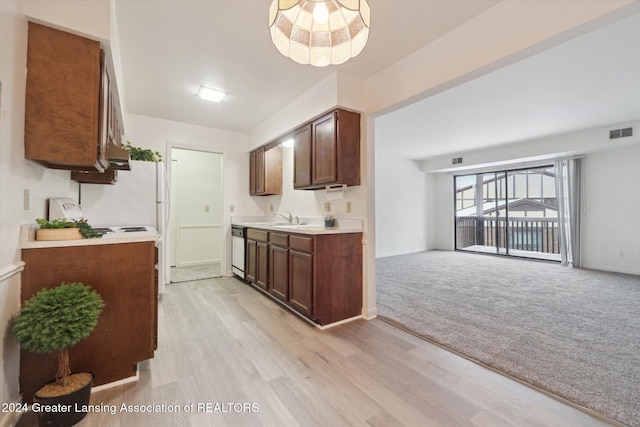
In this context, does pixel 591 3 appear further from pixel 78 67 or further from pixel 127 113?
pixel 127 113

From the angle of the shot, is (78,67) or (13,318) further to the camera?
(78,67)

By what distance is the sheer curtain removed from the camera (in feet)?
17.2

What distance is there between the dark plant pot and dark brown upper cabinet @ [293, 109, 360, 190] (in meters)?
2.34

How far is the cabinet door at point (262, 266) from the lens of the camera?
338 centimetres

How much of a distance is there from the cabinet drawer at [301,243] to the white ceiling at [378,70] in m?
1.69

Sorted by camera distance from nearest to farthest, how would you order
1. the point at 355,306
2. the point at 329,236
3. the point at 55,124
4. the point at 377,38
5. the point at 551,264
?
1. the point at 55,124
2. the point at 377,38
3. the point at 329,236
4. the point at 355,306
5. the point at 551,264

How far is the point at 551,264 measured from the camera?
5500mm

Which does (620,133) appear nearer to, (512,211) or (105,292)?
(512,211)

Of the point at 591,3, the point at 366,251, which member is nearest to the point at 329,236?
the point at 366,251

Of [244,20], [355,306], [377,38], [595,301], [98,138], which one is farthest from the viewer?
[595,301]

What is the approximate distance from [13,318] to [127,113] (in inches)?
131

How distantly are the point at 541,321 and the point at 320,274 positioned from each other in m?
2.29

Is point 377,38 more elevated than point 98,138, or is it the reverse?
point 377,38

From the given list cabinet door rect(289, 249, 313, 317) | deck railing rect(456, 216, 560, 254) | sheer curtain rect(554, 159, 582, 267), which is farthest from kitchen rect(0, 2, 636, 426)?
deck railing rect(456, 216, 560, 254)
